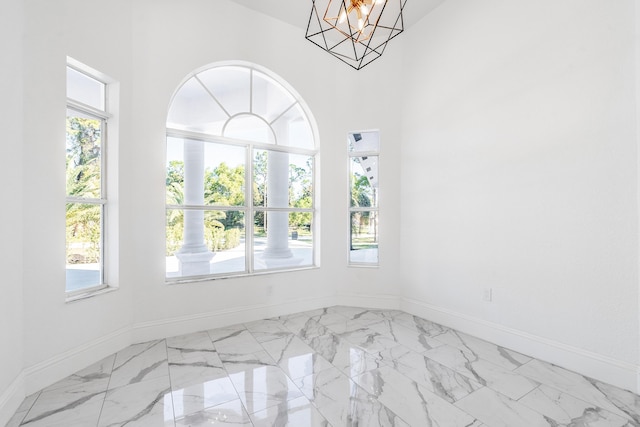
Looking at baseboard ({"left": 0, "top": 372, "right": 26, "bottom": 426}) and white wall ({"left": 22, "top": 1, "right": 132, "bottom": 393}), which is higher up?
white wall ({"left": 22, "top": 1, "right": 132, "bottom": 393})

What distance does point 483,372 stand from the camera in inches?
94.7

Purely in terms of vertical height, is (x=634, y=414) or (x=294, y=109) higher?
(x=294, y=109)

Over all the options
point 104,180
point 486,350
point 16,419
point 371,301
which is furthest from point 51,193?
point 486,350

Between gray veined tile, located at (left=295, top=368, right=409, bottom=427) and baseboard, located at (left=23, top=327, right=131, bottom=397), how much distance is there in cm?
169

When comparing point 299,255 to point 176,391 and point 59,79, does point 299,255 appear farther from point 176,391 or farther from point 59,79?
point 59,79

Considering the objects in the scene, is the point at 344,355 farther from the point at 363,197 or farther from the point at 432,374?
the point at 363,197

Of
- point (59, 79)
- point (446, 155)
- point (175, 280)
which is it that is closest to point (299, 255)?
point (175, 280)

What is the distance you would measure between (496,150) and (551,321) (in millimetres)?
1587

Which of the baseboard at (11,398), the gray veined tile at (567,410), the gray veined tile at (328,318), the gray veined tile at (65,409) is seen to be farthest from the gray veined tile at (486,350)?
the baseboard at (11,398)

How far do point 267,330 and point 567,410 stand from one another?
8.17 ft

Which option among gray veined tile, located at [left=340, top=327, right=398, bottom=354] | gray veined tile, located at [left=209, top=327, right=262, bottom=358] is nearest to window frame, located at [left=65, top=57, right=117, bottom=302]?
gray veined tile, located at [left=209, top=327, right=262, bottom=358]

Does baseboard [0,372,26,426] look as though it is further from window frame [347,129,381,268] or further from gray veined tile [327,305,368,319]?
window frame [347,129,381,268]

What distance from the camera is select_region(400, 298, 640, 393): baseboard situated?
2.21 meters

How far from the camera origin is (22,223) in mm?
2039
